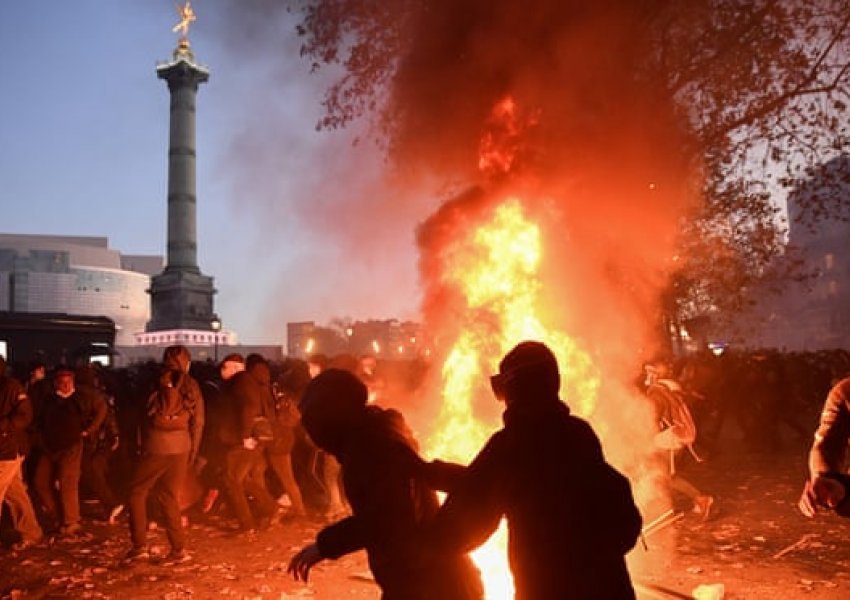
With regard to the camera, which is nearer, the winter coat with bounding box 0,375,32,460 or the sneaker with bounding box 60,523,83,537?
the winter coat with bounding box 0,375,32,460

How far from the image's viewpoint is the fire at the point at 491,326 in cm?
712

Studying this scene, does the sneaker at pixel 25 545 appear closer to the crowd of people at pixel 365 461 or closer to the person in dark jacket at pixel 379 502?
the crowd of people at pixel 365 461

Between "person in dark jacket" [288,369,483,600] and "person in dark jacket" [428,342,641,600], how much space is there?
0.46 feet

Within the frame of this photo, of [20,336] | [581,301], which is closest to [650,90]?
Result: [581,301]

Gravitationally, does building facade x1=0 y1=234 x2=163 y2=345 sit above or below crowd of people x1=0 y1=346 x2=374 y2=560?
above

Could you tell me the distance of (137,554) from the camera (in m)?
7.04

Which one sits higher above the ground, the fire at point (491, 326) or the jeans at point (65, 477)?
the fire at point (491, 326)

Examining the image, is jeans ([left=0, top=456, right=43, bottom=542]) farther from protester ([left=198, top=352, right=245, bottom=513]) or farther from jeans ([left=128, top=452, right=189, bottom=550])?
protester ([left=198, top=352, right=245, bottom=513])

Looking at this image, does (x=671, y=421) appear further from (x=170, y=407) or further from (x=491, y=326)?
(x=170, y=407)

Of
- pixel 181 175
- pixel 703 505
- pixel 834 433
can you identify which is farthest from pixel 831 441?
pixel 181 175

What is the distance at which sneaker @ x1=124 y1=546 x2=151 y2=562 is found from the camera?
22.9ft

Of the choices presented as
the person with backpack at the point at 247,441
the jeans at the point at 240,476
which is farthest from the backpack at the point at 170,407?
the jeans at the point at 240,476

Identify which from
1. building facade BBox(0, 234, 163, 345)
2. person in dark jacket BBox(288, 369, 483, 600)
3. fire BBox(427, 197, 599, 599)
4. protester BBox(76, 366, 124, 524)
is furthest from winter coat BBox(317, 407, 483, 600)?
building facade BBox(0, 234, 163, 345)

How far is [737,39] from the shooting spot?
11.8m
